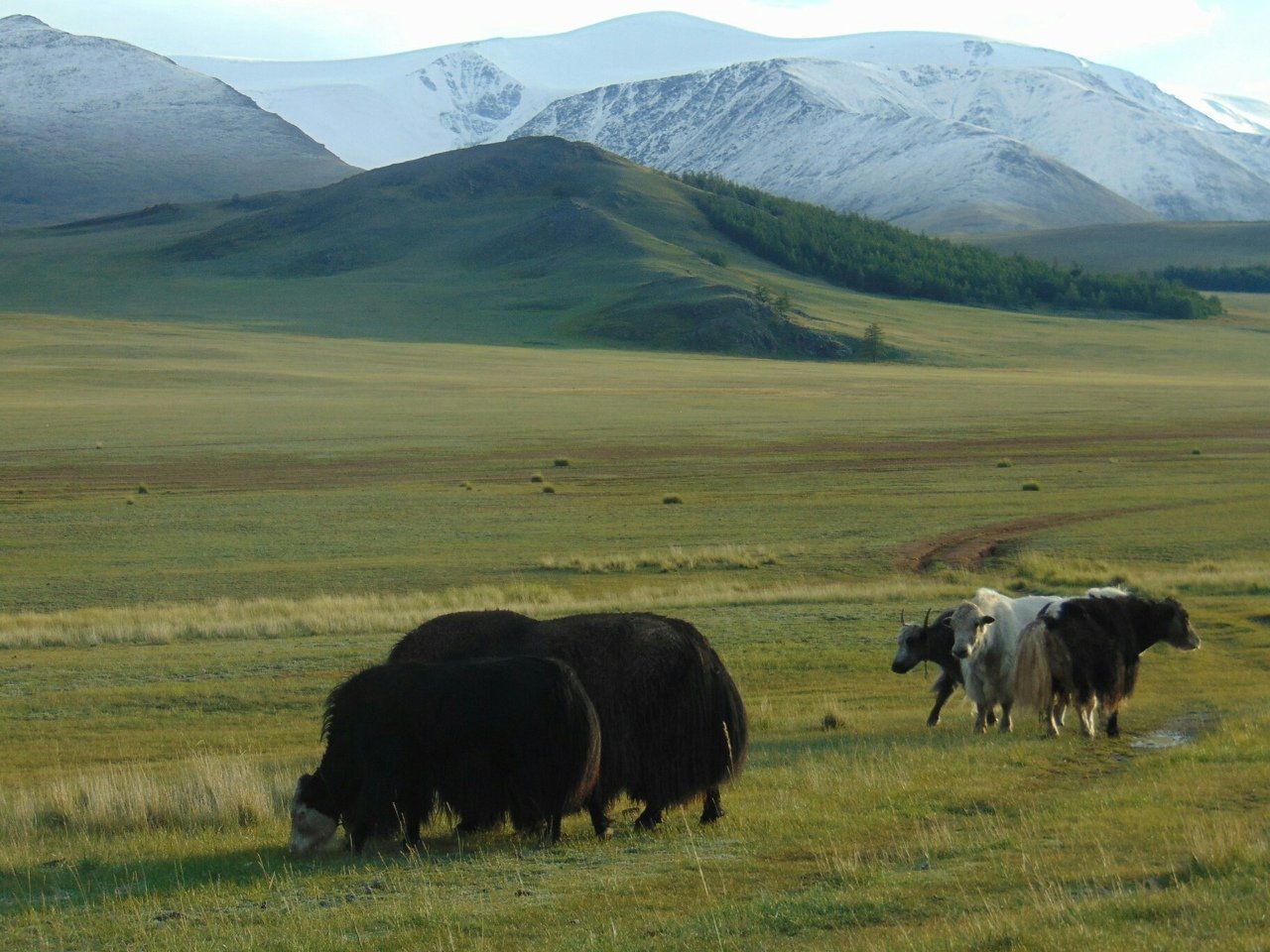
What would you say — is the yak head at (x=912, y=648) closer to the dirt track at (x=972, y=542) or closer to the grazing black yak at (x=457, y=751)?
the grazing black yak at (x=457, y=751)

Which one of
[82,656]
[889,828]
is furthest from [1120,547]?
[889,828]

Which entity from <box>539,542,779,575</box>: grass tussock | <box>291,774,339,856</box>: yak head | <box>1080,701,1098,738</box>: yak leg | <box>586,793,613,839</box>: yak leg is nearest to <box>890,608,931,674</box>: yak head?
<box>1080,701,1098,738</box>: yak leg

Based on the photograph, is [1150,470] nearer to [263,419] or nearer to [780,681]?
[780,681]

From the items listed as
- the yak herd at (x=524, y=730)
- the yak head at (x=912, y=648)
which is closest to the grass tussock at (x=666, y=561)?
the yak head at (x=912, y=648)

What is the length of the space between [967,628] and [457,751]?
6.62 metres

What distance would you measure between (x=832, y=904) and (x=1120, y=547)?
92.4ft

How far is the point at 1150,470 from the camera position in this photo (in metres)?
52.6

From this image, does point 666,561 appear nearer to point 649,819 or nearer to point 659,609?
point 659,609

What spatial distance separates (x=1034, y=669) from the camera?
575 inches

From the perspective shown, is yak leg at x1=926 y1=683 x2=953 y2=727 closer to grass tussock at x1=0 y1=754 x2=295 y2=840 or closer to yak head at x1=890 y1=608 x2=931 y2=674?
yak head at x1=890 y1=608 x2=931 y2=674

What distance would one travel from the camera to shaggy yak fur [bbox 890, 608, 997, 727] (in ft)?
52.9

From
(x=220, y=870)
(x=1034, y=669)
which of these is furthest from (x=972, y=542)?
(x=220, y=870)

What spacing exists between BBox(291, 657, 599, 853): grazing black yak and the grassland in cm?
32

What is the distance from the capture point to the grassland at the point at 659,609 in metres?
8.07
